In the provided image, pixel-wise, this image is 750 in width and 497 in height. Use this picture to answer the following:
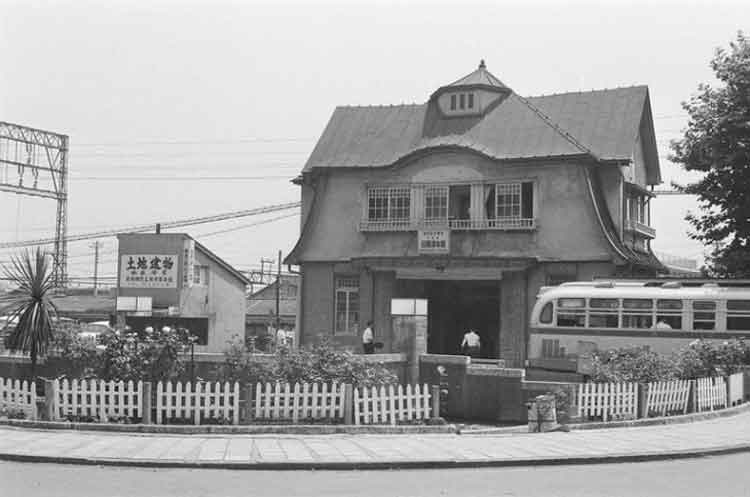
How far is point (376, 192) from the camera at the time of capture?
37.3 meters

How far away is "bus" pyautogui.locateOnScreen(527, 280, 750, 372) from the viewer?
2775 cm

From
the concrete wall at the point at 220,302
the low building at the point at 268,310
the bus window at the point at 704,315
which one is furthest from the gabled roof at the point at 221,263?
the bus window at the point at 704,315

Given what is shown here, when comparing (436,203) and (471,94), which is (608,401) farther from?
(471,94)

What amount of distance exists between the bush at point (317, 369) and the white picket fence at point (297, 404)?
1.54 m

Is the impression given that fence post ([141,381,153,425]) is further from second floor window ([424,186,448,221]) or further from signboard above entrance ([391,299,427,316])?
second floor window ([424,186,448,221])

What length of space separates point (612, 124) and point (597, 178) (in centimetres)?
232

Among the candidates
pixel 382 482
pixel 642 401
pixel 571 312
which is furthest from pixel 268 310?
pixel 382 482

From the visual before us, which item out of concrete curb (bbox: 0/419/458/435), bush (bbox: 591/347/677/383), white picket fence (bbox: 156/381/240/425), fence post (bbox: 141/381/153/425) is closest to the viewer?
concrete curb (bbox: 0/419/458/435)

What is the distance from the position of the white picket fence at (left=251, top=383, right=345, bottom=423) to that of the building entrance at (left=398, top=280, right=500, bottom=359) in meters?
19.0

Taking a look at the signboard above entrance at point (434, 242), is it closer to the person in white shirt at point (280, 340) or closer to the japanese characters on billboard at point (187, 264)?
the person in white shirt at point (280, 340)

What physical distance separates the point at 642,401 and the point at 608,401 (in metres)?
0.78

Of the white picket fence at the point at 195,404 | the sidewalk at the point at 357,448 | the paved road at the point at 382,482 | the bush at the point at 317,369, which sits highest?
the bush at the point at 317,369

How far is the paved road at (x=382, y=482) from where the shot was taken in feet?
37.9

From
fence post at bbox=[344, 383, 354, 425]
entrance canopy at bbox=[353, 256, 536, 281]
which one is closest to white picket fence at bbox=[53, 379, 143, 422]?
fence post at bbox=[344, 383, 354, 425]
